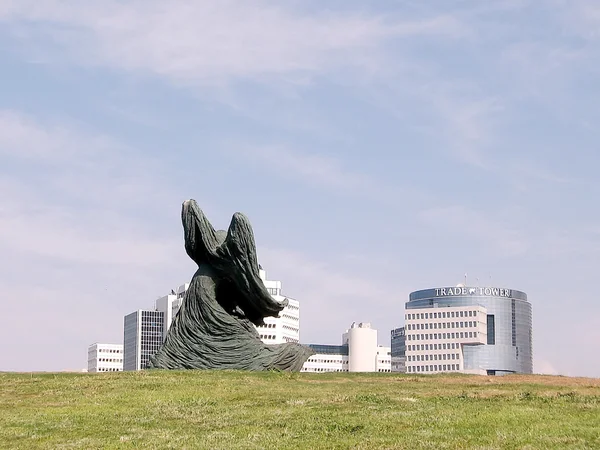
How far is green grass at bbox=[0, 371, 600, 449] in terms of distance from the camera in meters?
23.9

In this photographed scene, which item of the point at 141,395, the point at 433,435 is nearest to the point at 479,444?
the point at 433,435

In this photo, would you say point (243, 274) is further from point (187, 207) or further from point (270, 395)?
point (270, 395)

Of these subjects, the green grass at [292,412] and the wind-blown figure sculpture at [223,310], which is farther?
the wind-blown figure sculpture at [223,310]

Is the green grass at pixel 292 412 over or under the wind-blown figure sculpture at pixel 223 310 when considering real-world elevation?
under

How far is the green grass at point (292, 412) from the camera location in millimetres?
23906

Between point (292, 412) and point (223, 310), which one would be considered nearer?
point (292, 412)

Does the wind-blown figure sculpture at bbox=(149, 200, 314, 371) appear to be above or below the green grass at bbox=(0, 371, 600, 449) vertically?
above

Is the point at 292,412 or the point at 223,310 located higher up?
the point at 223,310

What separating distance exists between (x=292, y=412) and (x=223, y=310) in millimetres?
14889

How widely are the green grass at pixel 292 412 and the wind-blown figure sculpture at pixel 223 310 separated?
3388mm

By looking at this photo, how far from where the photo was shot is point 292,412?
2791 centimetres

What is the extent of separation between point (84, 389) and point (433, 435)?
1374 cm

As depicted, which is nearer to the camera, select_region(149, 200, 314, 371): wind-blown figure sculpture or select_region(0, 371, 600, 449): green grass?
select_region(0, 371, 600, 449): green grass

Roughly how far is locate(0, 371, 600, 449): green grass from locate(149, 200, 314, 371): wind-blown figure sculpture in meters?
3.39
